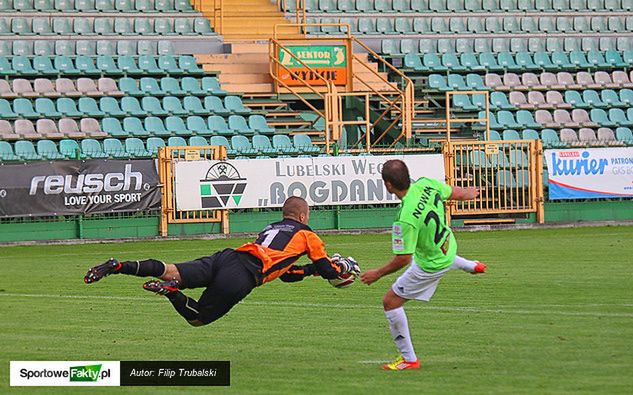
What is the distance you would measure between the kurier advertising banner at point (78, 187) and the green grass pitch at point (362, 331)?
6591 mm

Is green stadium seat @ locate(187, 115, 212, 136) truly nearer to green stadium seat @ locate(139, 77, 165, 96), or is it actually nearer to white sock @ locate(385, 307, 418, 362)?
green stadium seat @ locate(139, 77, 165, 96)

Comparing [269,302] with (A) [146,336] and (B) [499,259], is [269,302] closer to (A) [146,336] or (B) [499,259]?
(A) [146,336]

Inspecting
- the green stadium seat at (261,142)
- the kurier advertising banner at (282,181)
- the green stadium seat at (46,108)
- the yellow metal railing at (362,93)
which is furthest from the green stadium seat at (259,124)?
the green stadium seat at (46,108)

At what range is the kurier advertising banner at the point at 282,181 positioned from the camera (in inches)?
1103

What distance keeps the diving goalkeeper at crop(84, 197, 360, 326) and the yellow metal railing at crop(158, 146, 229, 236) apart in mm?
17759

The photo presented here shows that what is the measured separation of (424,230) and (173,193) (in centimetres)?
1899

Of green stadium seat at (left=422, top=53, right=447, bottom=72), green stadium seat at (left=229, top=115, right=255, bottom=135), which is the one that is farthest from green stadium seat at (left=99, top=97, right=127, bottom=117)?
green stadium seat at (left=422, top=53, right=447, bottom=72)

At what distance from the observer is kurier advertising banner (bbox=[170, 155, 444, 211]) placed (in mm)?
28016

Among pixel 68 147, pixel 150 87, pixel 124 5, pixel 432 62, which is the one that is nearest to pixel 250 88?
pixel 150 87

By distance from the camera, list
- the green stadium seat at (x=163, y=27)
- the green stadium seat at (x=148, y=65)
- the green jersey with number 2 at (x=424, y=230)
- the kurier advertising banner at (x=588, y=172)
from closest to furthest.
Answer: the green jersey with number 2 at (x=424, y=230) → the kurier advertising banner at (x=588, y=172) → the green stadium seat at (x=148, y=65) → the green stadium seat at (x=163, y=27)

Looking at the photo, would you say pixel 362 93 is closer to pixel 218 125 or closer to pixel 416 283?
pixel 218 125

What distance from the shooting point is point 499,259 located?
68.0 ft

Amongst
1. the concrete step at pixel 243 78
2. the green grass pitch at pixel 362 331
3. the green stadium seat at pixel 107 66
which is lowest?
the green grass pitch at pixel 362 331

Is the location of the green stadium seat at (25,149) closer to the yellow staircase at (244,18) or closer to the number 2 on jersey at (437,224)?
the yellow staircase at (244,18)
